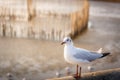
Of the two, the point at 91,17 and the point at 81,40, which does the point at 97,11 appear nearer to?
the point at 91,17

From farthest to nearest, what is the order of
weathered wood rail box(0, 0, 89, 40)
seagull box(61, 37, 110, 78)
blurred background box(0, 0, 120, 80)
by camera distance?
weathered wood rail box(0, 0, 89, 40)
blurred background box(0, 0, 120, 80)
seagull box(61, 37, 110, 78)

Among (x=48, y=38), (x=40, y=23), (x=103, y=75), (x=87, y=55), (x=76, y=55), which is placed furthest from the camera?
(x=40, y=23)

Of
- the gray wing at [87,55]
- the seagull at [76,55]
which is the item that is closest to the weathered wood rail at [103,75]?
the seagull at [76,55]

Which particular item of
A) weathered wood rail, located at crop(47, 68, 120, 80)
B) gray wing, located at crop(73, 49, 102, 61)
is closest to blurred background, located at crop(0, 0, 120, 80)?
gray wing, located at crop(73, 49, 102, 61)

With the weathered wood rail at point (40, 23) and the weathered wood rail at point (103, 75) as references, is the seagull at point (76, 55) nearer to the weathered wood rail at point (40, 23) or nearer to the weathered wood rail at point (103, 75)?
the weathered wood rail at point (103, 75)

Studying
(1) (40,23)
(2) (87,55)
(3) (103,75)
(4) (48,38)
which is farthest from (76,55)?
(1) (40,23)

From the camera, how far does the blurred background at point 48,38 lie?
5254mm

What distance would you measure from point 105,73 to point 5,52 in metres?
3.02

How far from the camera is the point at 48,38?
6652 mm

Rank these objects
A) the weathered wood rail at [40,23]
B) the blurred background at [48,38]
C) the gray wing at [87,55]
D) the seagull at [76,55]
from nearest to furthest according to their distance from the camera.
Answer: the seagull at [76,55], the gray wing at [87,55], the blurred background at [48,38], the weathered wood rail at [40,23]

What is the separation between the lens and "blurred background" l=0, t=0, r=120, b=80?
5.25 metres

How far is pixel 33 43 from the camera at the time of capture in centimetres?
645

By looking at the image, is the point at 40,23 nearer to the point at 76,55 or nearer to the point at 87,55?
the point at 87,55

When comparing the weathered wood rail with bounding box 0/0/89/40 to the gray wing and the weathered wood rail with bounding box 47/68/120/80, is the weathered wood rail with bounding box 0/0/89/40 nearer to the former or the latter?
the gray wing
